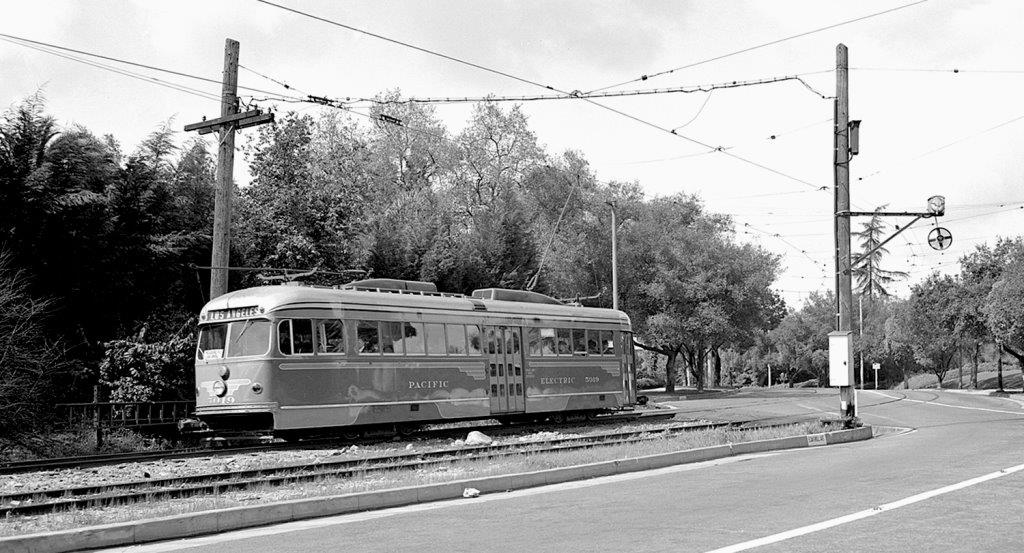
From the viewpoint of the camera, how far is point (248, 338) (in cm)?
1894

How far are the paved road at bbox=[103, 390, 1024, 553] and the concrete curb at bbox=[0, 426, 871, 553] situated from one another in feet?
0.86

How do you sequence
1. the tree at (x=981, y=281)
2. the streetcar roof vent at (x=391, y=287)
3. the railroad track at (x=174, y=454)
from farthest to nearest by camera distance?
the tree at (x=981, y=281) < the streetcar roof vent at (x=391, y=287) < the railroad track at (x=174, y=454)

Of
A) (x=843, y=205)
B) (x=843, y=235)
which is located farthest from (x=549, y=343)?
(x=843, y=205)

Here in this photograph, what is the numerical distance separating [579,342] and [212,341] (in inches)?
420

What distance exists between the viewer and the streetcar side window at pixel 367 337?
20094 millimetres

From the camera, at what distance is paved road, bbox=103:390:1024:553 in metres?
7.66

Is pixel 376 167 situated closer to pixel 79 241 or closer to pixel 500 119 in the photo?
pixel 500 119

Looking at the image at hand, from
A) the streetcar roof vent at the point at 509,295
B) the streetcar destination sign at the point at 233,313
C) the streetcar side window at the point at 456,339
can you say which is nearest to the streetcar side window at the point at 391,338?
the streetcar side window at the point at 456,339

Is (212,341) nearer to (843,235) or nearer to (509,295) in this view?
(509,295)

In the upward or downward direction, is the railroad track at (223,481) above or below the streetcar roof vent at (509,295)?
below

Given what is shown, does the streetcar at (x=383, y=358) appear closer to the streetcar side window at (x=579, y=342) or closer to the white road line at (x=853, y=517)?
the streetcar side window at (x=579, y=342)

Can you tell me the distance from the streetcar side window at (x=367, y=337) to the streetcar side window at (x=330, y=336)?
41 cm

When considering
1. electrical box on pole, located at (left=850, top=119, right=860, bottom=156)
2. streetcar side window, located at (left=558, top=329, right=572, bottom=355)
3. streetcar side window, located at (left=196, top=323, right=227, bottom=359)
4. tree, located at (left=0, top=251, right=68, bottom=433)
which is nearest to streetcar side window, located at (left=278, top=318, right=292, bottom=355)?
streetcar side window, located at (left=196, top=323, right=227, bottom=359)

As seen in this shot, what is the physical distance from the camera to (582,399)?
2670 cm
